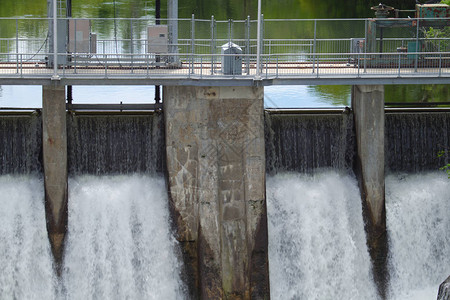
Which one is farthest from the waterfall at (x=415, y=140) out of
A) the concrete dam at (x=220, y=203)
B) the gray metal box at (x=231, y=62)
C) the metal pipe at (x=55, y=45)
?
the metal pipe at (x=55, y=45)

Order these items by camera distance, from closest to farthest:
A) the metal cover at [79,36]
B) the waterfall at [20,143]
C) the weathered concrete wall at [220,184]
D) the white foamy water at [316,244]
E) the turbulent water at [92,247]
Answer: the weathered concrete wall at [220,184], the metal cover at [79,36], the turbulent water at [92,247], the waterfall at [20,143], the white foamy water at [316,244]

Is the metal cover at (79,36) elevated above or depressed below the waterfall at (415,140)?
above

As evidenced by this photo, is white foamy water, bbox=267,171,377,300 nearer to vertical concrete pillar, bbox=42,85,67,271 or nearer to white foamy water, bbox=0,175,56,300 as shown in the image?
vertical concrete pillar, bbox=42,85,67,271

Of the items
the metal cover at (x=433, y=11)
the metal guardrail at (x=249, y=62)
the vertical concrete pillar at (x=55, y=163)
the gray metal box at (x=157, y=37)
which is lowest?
the vertical concrete pillar at (x=55, y=163)

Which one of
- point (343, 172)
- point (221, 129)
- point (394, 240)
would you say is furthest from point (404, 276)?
point (221, 129)

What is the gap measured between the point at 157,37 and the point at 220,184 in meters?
5.77

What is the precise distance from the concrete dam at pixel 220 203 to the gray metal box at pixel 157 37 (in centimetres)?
174

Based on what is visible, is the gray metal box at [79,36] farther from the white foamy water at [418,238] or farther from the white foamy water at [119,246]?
the white foamy water at [418,238]

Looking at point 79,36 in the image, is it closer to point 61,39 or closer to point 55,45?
point 61,39

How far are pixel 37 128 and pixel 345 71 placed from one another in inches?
454

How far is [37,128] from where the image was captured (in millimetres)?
35531

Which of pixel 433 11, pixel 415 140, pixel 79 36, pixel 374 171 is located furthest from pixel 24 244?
pixel 433 11

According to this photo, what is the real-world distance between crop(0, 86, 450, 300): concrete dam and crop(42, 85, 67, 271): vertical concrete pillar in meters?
0.05

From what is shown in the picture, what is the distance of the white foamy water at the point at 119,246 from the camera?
34562mm
